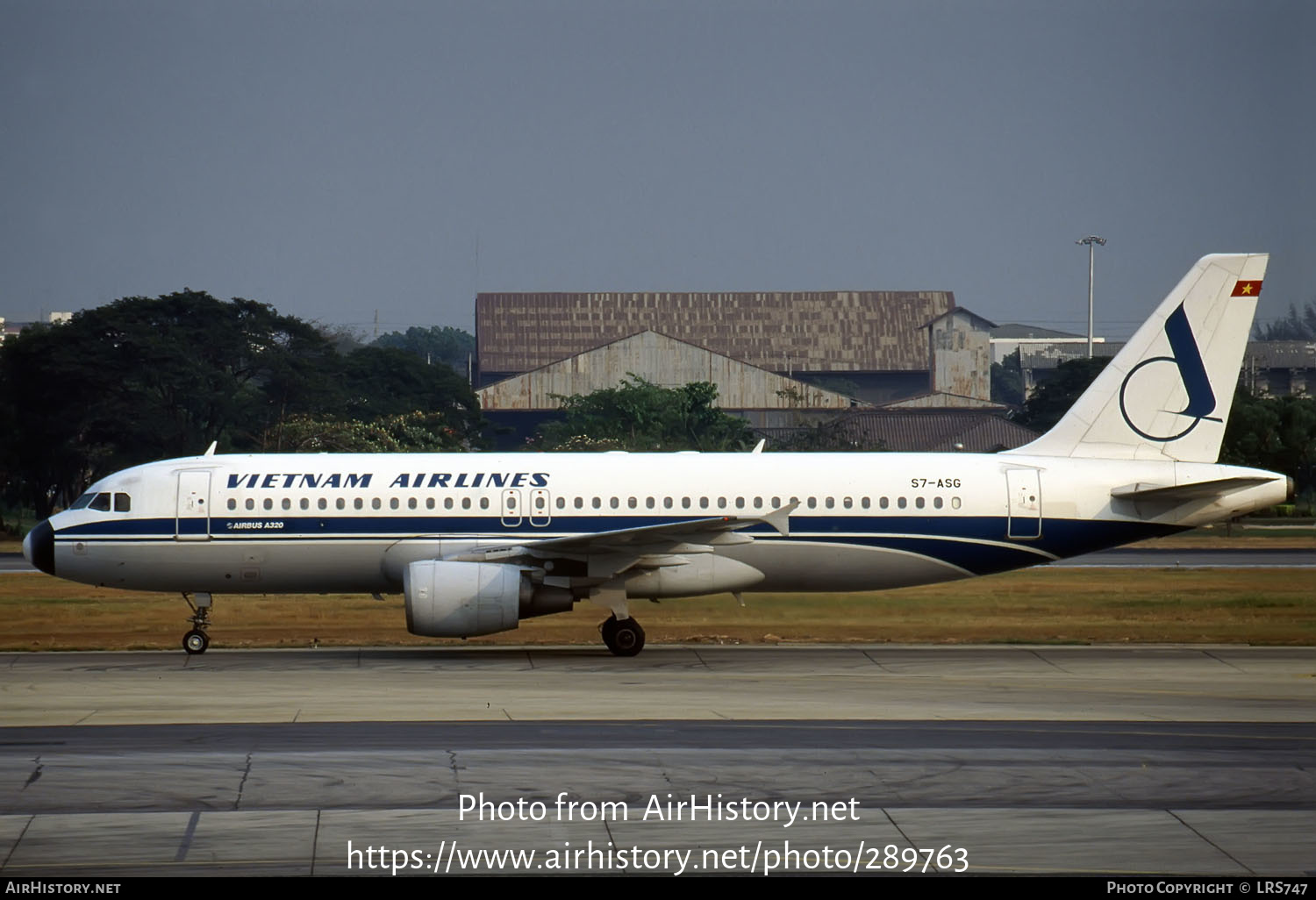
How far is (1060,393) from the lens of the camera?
10362 cm

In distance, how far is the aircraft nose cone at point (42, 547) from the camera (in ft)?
94.4

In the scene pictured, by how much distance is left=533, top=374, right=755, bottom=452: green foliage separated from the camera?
83.7 m

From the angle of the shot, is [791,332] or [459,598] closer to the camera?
[459,598]

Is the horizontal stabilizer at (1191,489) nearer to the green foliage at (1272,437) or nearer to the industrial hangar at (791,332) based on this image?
the green foliage at (1272,437)

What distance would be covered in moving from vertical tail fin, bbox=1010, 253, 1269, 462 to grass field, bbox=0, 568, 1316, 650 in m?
3.84

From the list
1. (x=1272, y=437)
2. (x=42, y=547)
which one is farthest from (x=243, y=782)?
(x=1272, y=437)

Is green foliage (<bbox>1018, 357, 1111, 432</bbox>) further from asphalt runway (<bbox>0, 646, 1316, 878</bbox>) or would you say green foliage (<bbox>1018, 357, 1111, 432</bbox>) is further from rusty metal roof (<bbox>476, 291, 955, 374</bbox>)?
asphalt runway (<bbox>0, 646, 1316, 878</bbox>)

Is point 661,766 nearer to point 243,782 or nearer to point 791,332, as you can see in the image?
point 243,782

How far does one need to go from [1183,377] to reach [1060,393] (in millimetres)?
75441

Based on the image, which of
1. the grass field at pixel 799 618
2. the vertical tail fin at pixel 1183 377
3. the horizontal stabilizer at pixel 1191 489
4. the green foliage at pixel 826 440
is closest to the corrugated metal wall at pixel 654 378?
the green foliage at pixel 826 440

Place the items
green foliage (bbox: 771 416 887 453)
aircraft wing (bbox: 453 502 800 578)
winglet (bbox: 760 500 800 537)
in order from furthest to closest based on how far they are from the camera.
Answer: green foliage (bbox: 771 416 887 453)
winglet (bbox: 760 500 800 537)
aircraft wing (bbox: 453 502 800 578)

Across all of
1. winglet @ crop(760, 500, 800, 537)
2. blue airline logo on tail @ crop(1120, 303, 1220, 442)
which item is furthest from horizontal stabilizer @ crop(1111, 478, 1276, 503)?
winglet @ crop(760, 500, 800, 537)
